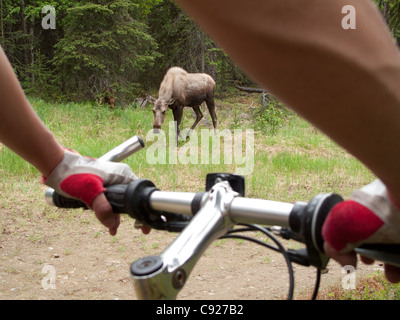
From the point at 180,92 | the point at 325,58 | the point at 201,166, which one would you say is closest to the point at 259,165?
the point at 201,166

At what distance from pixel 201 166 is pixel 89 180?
5853 mm

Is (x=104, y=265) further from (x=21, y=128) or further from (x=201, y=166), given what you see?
(x=21, y=128)

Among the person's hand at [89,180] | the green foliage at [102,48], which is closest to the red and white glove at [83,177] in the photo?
the person's hand at [89,180]

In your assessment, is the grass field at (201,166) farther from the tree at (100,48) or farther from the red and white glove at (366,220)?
the tree at (100,48)

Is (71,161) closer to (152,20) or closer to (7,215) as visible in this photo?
(7,215)

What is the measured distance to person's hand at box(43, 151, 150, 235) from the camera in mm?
1184

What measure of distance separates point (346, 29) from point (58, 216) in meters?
5.49

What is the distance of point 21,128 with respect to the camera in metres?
1.14

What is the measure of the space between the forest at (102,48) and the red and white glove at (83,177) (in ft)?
40.4

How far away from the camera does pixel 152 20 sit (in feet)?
67.7

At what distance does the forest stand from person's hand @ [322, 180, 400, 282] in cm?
1261

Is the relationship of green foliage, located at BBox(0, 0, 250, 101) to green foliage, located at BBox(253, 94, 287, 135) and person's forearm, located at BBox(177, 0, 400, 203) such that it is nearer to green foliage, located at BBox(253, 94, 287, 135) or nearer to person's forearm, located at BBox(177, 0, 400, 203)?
green foliage, located at BBox(253, 94, 287, 135)

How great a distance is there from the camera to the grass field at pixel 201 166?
5941 millimetres

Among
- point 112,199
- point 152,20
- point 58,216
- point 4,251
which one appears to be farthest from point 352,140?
point 152,20
